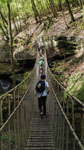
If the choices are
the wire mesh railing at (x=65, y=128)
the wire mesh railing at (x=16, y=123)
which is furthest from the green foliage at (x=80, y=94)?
the wire mesh railing at (x=16, y=123)

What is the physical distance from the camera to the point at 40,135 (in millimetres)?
4520

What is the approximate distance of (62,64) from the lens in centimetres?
1177

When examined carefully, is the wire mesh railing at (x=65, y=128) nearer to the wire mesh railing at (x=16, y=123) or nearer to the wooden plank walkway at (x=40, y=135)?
the wooden plank walkway at (x=40, y=135)

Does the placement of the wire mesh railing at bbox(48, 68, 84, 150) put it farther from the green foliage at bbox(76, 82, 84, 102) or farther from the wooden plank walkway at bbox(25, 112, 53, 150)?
the green foliage at bbox(76, 82, 84, 102)

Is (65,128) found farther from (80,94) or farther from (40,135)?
(80,94)

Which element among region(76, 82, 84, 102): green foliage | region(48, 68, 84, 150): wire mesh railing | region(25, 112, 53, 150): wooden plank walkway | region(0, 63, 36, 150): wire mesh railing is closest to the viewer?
region(48, 68, 84, 150): wire mesh railing

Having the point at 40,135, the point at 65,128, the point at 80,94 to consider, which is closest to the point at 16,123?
the point at 65,128

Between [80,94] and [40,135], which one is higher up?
[80,94]

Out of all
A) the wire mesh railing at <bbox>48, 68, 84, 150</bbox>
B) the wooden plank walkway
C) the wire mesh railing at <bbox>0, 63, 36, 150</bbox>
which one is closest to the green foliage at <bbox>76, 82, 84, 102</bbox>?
the wire mesh railing at <bbox>48, 68, 84, 150</bbox>

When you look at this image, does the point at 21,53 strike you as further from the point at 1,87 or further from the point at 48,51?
the point at 1,87

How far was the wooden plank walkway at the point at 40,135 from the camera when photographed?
4.01 meters

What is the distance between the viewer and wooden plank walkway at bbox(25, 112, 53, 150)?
13.1 feet

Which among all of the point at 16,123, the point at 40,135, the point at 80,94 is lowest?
the point at 40,135

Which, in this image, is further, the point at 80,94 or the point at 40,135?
the point at 80,94
